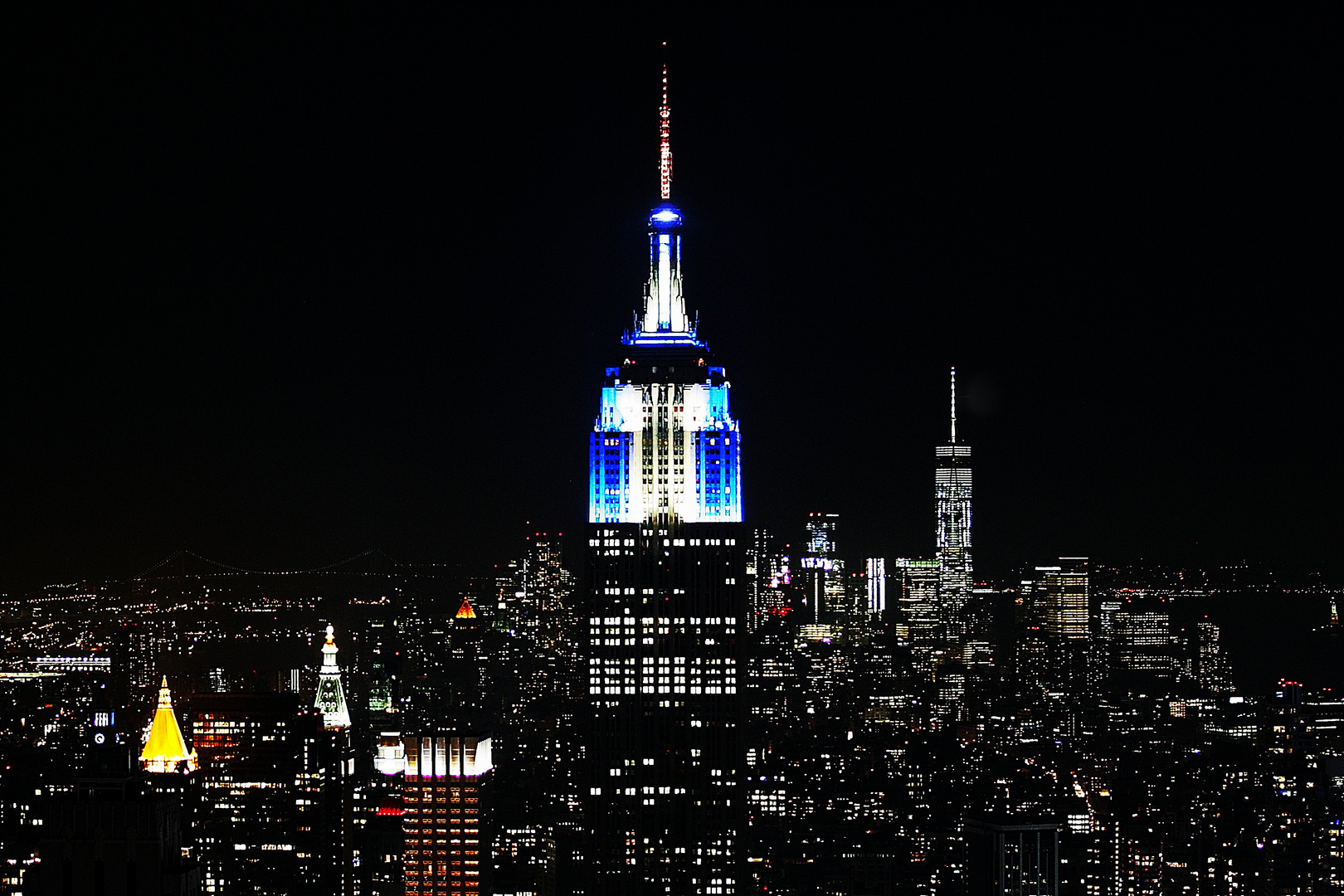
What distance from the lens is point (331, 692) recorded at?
14.6m

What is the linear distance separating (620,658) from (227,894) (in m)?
3.42

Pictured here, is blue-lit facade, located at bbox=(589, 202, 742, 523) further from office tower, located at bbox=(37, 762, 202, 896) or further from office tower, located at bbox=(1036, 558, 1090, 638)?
office tower, located at bbox=(37, 762, 202, 896)

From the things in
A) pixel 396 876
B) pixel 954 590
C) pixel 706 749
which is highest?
pixel 954 590

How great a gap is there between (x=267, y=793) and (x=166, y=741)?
148cm

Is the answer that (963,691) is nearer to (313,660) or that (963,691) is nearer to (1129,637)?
(1129,637)

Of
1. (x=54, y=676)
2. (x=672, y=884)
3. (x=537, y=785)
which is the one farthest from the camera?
(x=537, y=785)

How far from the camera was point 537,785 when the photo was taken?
1435cm

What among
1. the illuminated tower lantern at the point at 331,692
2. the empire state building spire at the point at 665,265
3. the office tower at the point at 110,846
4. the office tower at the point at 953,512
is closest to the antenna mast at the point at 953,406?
the office tower at the point at 953,512

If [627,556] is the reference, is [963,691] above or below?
below

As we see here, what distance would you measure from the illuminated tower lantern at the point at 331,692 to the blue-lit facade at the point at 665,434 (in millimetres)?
2205

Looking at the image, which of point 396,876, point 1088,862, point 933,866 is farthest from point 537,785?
point 1088,862

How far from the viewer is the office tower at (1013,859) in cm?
1272

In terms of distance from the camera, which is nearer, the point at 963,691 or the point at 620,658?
the point at 620,658

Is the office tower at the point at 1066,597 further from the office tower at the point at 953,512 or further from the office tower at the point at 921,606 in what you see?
the office tower at the point at 921,606
